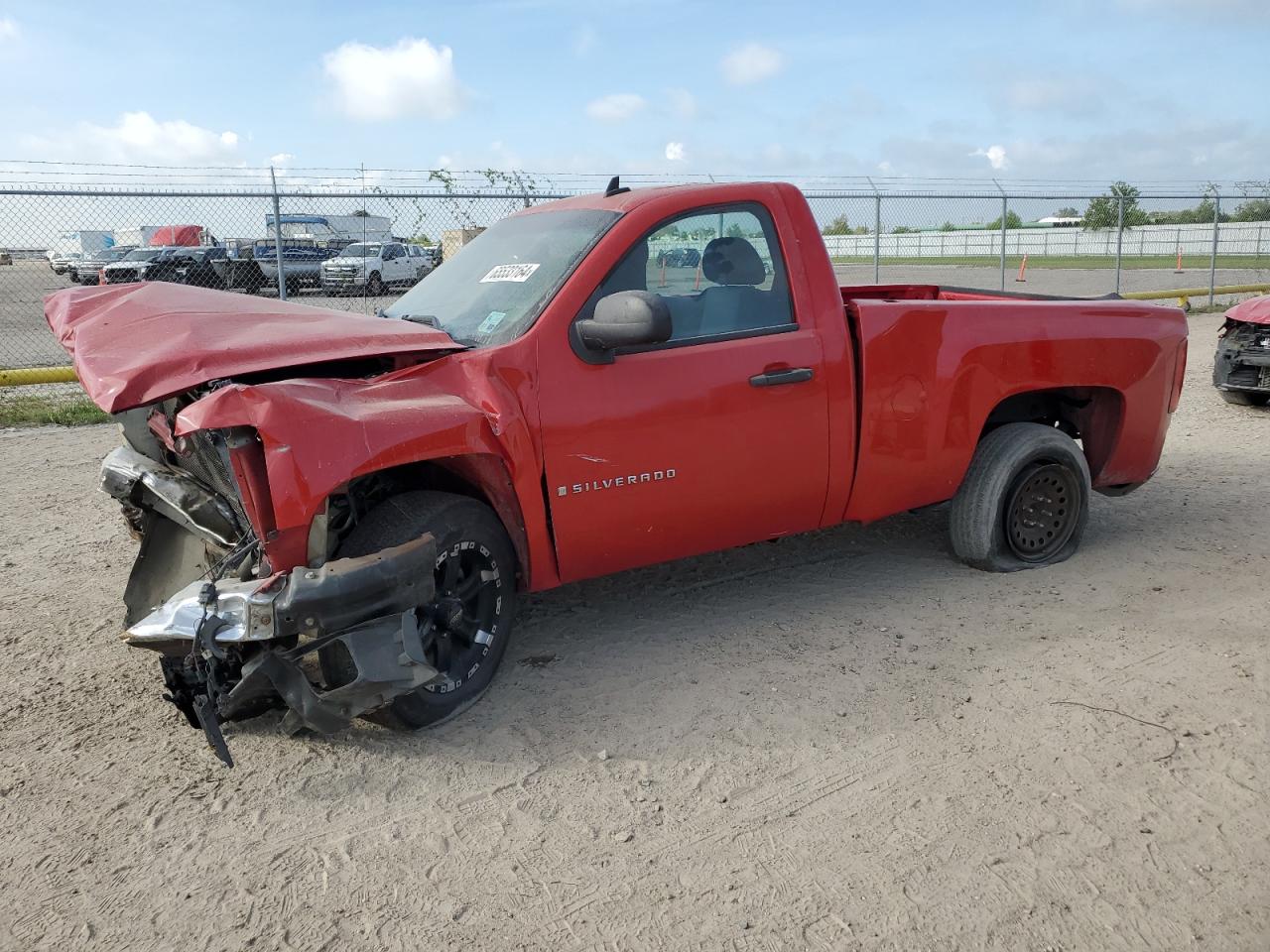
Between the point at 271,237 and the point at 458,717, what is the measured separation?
10345 millimetres

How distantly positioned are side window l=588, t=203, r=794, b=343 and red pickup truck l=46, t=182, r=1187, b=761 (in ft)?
0.04

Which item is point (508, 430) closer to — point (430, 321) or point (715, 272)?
point (430, 321)

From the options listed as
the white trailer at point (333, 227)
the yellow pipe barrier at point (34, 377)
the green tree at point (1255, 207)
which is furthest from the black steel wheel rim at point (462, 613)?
the green tree at point (1255, 207)

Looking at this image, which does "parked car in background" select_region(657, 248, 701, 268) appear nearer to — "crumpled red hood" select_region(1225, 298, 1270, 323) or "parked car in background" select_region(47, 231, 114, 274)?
"crumpled red hood" select_region(1225, 298, 1270, 323)

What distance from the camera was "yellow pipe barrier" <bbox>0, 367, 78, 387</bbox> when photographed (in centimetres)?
979

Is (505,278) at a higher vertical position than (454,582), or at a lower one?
higher

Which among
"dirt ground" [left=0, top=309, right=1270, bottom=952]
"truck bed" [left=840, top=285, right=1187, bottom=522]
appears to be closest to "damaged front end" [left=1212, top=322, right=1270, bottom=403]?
"truck bed" [left=840, top=285, right=1187, bottom=522]

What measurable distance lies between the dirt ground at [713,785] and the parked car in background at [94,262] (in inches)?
439

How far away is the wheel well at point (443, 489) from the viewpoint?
3.70 metres

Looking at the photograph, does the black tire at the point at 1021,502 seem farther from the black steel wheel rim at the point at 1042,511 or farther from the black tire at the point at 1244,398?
the black tire at the point at 1244,398

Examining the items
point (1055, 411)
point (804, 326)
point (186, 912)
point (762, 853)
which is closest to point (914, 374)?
point (804, 326)

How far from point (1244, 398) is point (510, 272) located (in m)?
8.02

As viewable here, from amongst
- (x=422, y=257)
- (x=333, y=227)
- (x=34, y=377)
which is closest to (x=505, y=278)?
(x=34, y=377)

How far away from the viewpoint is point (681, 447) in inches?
163
